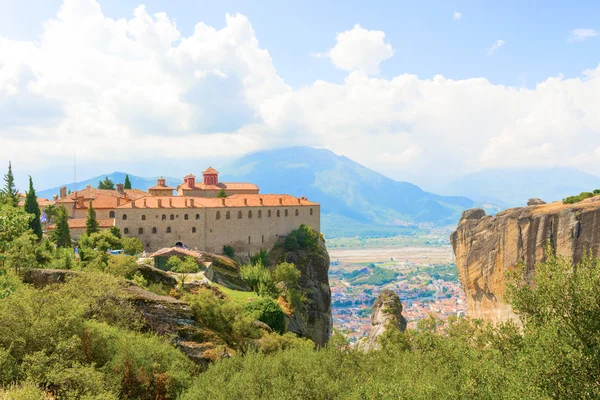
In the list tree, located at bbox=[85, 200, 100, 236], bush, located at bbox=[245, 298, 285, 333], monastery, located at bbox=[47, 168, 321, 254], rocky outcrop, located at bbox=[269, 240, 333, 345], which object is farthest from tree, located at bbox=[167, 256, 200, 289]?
tree, located at bbox=[85, 200, 100, 236]

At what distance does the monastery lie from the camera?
5922 centimetres

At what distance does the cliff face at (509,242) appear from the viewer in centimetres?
3275

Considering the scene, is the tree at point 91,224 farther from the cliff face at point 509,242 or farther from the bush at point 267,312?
the cliff face at point 509,242

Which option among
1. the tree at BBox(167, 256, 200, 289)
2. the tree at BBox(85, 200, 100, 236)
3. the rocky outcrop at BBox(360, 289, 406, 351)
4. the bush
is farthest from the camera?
the tree at BBox(85, 200, 100, 236)

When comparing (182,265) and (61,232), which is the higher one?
(61,232)

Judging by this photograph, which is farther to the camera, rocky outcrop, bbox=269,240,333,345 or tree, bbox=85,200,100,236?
rocky outcrop, bbox=269,240,333,345

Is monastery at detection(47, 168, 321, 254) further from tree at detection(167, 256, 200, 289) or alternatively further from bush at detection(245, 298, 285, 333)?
bush at detection(245, 298, 285, 333)

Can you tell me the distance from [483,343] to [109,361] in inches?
720

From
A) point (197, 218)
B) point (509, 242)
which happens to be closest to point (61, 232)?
point (197, 218)

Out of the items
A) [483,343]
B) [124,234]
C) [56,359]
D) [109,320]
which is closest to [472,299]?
[483,343]

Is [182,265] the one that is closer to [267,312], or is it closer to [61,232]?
[267,312]

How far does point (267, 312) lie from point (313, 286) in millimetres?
24736

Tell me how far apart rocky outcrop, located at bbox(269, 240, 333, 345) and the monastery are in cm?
381

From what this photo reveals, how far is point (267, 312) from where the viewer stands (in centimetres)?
3841
